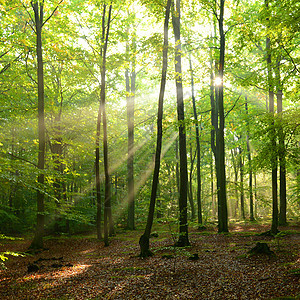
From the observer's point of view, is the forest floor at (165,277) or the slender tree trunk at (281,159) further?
the slender tree trunk at (281,159)

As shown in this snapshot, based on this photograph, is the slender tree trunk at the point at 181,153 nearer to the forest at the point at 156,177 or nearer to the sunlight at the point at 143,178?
the forest at the point at 156,177

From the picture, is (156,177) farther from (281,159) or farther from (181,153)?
(281,159)

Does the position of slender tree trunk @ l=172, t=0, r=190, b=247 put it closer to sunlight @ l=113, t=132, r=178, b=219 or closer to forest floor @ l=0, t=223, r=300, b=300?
forest floor @ l=0, t=223, r=300, b=300

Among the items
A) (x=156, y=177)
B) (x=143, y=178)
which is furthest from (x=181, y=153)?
(x=143, y=178)

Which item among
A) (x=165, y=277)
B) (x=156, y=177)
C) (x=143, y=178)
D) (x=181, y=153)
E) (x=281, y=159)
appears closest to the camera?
(x=165, y=277)

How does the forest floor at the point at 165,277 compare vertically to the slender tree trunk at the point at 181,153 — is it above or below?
below

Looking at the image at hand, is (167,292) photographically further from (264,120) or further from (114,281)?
(264,120)

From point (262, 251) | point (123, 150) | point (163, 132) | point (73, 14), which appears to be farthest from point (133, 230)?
point (73, 14)

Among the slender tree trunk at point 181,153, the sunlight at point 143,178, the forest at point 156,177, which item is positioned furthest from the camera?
the sunlight at point 143,178

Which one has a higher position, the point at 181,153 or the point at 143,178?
the point at 181,153

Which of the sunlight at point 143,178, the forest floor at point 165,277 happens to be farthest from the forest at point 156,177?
the sunlight at point 143,178

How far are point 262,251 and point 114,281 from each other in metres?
4.39

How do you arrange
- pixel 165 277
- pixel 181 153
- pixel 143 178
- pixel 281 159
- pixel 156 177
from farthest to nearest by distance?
pixel 143 178 < pixel 181 153 < pixel 281 159 < pixel 156 177 < pixel 165 277

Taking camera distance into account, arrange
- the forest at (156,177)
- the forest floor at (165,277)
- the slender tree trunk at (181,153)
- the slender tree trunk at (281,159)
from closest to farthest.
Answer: the forest floor at (165,277), the forest at (156,177), the slender tree trunk at (281,159), the slender tree trunk at (181,153)
